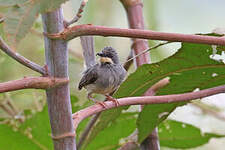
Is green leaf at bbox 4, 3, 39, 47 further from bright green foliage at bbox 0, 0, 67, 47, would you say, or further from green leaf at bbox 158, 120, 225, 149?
green leaf at bbox 158, 120, 225, 149

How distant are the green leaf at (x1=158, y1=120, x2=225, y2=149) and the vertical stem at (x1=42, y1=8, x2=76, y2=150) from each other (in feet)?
3.02

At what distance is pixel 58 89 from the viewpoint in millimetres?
953

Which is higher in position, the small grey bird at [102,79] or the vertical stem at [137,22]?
the vertical stem at [137,22]

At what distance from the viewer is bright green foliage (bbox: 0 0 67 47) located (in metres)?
0.75

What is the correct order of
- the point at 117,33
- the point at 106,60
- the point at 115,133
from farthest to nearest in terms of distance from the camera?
the point at 106,60 < the point at 115,133 < the point at 117,33

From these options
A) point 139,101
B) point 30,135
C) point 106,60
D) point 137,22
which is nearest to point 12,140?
point 30,135

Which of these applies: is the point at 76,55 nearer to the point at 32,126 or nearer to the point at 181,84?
the point at 32,126

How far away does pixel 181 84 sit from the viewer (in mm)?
1454

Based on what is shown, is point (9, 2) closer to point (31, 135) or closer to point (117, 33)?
point (117, 33)

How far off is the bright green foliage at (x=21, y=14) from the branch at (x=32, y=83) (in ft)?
0.46

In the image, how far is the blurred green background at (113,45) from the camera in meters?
2.29

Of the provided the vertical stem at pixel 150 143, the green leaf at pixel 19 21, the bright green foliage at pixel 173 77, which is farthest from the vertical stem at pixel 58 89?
the vertical stem at pixel 150 143

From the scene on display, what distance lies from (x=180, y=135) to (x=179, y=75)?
52cm

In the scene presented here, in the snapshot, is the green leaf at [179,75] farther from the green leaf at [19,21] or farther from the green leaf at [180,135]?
the green leaf at [19,21]
